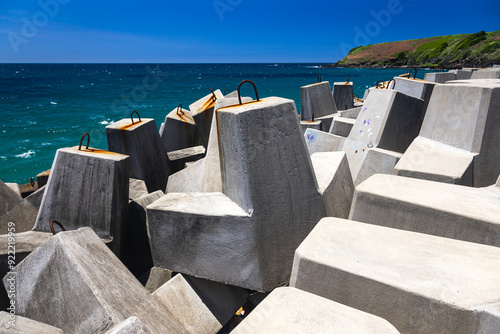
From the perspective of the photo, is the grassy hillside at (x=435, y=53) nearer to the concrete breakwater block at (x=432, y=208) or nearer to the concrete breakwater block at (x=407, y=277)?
the concrete breakwater block at (x=432, y=208)

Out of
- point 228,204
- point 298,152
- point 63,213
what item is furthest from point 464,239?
point 63,213

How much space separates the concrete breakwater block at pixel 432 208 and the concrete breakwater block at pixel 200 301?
99cm

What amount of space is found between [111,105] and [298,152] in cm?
2720

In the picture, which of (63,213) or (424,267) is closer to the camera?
(424,267)

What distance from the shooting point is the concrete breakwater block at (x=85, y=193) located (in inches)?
108

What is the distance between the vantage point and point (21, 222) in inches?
136

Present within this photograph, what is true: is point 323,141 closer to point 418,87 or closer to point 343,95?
point 418,87

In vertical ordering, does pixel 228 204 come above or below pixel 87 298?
above

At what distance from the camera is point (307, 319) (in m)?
1.28

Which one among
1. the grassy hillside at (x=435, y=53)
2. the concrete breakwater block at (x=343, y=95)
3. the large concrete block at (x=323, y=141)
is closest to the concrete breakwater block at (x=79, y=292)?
the large concrete block at (x=323, y=141)

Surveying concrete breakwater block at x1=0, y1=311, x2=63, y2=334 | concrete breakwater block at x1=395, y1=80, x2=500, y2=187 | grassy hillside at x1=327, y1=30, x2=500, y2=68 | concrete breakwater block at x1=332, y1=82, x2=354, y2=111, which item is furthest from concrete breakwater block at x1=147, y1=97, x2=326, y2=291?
grassy hillside at x1=327, y1=30, x2=500, y2=68

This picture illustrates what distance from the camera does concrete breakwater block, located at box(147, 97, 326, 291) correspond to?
6.85 ft

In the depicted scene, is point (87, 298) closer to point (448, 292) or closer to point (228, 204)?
point (228, 204)

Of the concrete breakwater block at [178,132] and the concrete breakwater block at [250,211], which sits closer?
the concrete breakwater block at [250,211]
